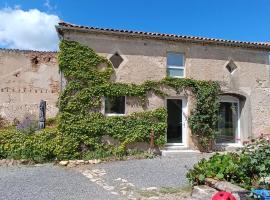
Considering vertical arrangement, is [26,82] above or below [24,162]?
above

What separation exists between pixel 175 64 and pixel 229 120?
4.16 metres

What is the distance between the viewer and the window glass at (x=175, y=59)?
15.4 m

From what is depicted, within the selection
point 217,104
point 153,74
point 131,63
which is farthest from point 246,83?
point 131,63

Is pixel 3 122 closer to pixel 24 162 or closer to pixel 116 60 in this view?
pixel 24 162

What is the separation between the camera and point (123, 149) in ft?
45.0

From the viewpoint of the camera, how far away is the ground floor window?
643 inches

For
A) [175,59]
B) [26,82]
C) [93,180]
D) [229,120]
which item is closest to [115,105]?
[175,59]

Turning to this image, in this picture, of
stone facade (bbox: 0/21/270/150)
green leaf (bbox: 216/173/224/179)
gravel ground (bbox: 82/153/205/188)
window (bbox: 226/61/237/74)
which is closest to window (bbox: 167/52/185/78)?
stone facade (bbox: 0/21/270/150)

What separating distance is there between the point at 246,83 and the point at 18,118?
14.3 metres

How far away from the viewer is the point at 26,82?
22.4 m

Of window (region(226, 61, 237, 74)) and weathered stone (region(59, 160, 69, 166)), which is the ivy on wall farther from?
→ window (region(226, 61, 237, 74))

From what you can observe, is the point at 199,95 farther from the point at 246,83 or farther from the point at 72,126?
the point at 72,126

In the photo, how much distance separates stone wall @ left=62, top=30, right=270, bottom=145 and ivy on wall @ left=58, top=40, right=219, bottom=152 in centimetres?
37

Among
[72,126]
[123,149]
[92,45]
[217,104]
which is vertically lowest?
[123,149]
